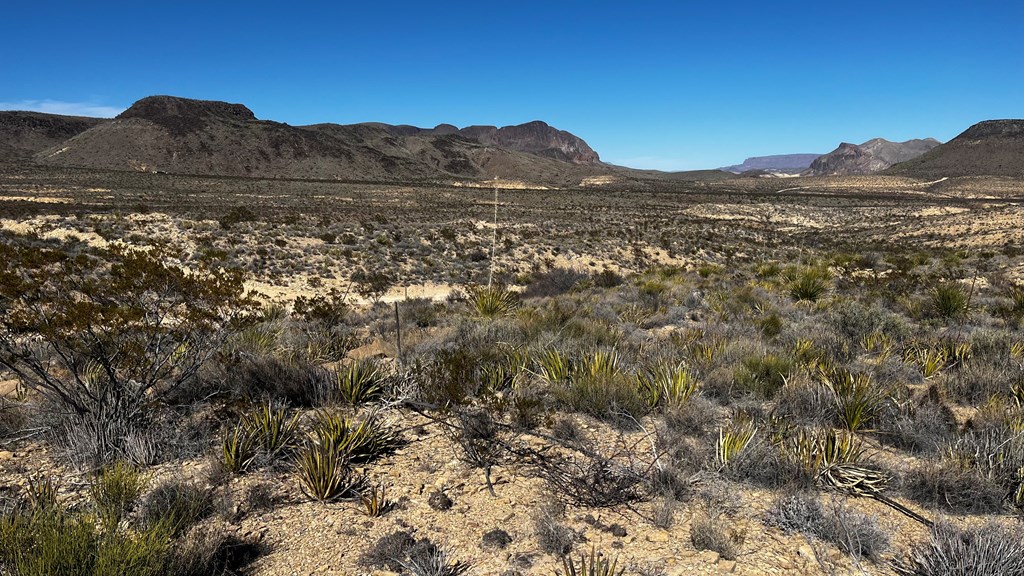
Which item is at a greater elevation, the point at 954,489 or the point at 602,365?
the point at 602,365

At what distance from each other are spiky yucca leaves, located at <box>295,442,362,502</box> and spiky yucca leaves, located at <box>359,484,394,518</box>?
11cm

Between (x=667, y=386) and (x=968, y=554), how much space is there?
2478 mm

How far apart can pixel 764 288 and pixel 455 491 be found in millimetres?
10413

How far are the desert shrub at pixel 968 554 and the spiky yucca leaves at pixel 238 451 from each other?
4225mm

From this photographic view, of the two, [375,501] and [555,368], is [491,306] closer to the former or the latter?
[555,368]

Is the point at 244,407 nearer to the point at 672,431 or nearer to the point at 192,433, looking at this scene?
the point at 192,433

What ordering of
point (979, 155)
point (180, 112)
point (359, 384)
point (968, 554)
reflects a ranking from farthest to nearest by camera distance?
point (979, 155) < point (180, 112) < point (359, 384) < point (968, 554)

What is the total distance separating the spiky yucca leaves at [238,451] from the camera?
3715 mm

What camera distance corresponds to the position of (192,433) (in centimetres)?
418


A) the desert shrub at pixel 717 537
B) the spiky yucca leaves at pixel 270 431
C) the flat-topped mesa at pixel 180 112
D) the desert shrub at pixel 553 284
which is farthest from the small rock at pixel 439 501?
the flat-topped mesa at pixel 180 112

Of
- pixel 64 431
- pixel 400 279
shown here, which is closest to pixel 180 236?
pixel 400 279

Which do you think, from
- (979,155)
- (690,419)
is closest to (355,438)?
(690,419)

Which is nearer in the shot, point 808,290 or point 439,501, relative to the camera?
point 439,501

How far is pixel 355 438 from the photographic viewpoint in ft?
12.9
